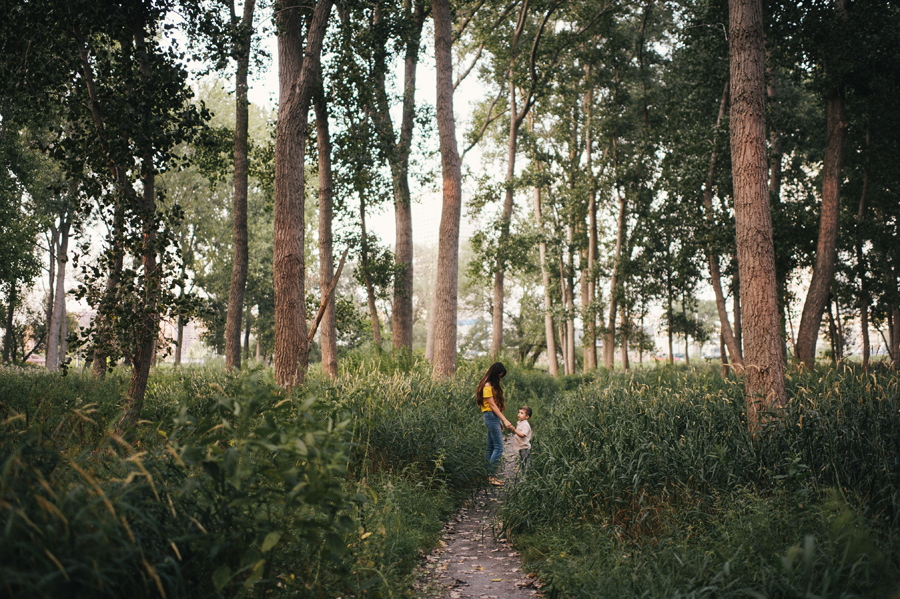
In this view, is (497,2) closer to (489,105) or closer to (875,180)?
(489,105)

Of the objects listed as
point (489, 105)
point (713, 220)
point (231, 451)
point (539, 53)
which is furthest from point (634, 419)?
point (489, 105)

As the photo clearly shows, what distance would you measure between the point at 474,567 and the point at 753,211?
527 centimetres

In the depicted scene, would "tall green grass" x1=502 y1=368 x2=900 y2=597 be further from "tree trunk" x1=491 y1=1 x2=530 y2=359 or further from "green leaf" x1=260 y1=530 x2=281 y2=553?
"tree trunk" x1=491 y1=1 x2=530 y2=359

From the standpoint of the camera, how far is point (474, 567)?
217 inches

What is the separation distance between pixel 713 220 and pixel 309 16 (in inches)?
522

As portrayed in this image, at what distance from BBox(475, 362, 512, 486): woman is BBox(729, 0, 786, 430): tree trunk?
3.55m

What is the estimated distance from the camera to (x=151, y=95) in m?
6.96

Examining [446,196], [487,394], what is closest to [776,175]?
[446,196]

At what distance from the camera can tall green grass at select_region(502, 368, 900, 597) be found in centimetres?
388

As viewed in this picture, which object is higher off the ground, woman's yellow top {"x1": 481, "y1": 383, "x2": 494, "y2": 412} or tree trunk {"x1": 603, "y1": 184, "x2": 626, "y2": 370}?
tree trunk {"x1": 603, "y1": 184, "x2": 626, "y2": 370}

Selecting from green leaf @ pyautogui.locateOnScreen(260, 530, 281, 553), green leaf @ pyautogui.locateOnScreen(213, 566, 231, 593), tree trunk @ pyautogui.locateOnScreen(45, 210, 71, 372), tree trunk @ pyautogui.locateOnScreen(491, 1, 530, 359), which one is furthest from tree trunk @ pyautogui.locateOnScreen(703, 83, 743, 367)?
tree trunk @ pyautogui.locateOnScreen(45, 210, 71, 372)

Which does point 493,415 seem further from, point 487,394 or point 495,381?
point 495,381

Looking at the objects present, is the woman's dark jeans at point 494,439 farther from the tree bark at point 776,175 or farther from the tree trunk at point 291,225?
the tree bark at point 776,175

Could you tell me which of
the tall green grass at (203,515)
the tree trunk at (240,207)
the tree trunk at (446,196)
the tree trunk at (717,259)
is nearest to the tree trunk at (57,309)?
the tree trunk at (240,207)
